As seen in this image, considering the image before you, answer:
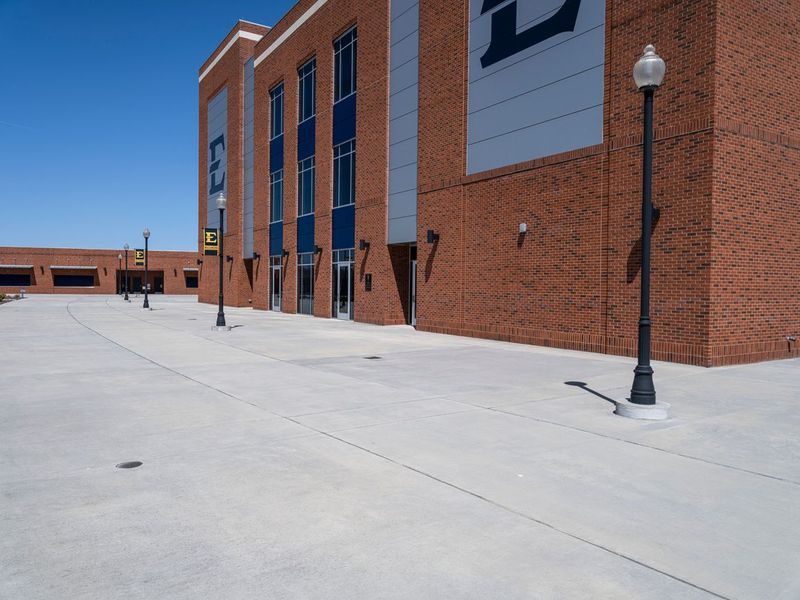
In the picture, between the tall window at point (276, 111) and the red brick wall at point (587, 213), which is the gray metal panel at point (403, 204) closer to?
the red brick wall at point (587, 213)

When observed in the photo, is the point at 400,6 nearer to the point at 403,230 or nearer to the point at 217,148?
the point at 403,230

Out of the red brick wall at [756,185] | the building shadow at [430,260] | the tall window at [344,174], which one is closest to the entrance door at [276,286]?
the tall window at [344,174]

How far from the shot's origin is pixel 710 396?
9.40m

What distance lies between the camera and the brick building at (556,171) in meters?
12.9

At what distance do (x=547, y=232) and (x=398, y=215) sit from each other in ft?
28.0

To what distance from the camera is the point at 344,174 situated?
28.1 m

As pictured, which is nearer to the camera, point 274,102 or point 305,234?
point 305,234

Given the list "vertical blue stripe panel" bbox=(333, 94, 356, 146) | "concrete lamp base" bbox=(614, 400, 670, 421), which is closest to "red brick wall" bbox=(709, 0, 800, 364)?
"concrete lamp base" bbox=(614, 400, 670, 421)

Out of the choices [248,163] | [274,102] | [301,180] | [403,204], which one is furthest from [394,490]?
[248,163]

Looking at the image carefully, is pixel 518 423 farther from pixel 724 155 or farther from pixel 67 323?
pixel 67 323

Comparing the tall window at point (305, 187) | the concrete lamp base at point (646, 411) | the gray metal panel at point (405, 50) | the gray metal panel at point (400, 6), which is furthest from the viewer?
the tall window at point (305, 187)

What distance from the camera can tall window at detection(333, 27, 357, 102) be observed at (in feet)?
89.6

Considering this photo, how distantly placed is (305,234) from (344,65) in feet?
28.4

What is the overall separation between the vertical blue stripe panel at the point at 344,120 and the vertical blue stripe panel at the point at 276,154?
7.24 m
